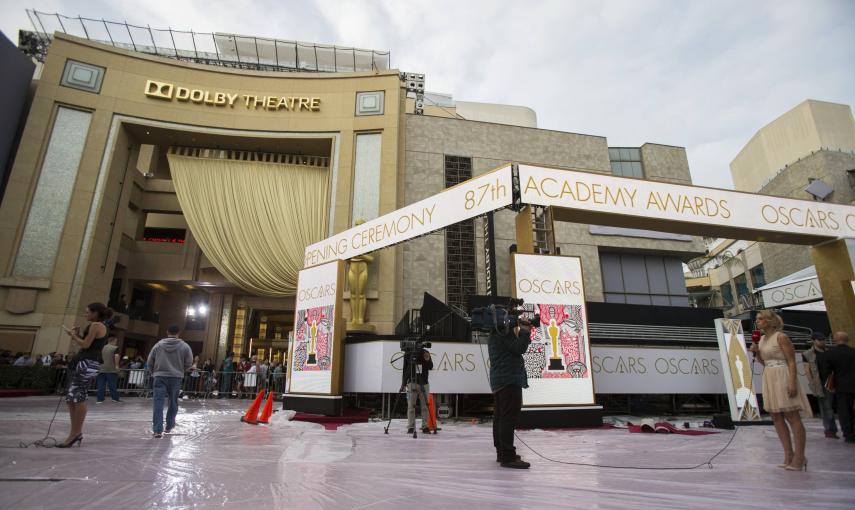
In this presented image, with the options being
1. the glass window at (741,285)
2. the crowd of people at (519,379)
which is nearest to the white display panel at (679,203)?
the crowd of people at (519,379)

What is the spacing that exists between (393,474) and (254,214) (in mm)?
16898

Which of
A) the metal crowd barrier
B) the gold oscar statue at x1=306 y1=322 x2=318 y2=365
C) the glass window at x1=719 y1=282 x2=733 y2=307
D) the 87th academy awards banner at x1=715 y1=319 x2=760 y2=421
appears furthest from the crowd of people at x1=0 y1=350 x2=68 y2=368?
the glass window at x1=719 y1=282 x2=733 y2=307

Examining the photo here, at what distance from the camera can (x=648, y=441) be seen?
5.68 m

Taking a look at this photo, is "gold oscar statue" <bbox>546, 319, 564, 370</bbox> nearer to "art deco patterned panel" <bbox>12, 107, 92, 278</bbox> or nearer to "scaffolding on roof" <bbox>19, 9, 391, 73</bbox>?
"art deco patterned panel" <bbox>12, 107, 92, 278</bbox>

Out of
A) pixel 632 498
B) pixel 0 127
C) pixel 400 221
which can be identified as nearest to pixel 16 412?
pixel 400 221

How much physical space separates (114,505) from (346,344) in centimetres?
811

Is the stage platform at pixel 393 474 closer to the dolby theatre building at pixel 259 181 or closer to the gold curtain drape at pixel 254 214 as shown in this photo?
the dolby theatre building at pixel 259 181

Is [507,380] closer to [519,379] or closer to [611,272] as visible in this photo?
[519,379]

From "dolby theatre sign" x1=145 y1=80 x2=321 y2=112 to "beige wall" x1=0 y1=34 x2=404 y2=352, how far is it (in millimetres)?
234

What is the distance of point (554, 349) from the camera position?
7.84 metres

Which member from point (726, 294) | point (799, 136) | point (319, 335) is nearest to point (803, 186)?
point (799, 136)

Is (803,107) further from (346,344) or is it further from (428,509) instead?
(428,509)

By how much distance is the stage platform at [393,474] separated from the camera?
8.34ft

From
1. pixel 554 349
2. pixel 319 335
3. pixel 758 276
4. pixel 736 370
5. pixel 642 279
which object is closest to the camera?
pixel 554 349
